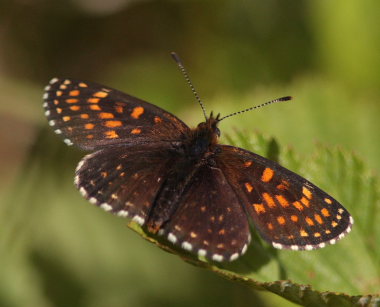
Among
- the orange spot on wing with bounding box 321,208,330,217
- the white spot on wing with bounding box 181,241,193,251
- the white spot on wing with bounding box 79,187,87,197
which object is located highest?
the orange spot on wing with bounding box 321,208,330,217

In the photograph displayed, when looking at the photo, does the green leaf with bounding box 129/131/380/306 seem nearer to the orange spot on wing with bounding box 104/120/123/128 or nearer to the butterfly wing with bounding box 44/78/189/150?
the butterfly wing with bounding box 44/78/189/150

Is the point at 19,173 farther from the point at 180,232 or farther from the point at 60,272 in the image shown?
the point at 180,232

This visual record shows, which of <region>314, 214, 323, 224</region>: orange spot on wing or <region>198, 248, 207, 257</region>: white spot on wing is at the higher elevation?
<region>314, 214, 323, 224</region>: orange spot on wing

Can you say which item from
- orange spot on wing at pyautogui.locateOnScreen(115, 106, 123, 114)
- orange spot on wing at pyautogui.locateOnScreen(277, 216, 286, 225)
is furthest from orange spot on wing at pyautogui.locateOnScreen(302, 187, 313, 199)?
orange spot on wing at pyautogui.locateOnScreen(115, 106, 123, 114)

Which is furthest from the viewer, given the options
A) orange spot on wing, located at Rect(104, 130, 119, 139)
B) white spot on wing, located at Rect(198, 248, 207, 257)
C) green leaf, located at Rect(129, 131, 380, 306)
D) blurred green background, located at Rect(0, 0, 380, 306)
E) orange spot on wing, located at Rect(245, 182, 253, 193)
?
blurred green background, located at Rect(0, 0, 380, 306)

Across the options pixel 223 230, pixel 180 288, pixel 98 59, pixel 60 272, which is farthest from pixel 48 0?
pixel 223 230
